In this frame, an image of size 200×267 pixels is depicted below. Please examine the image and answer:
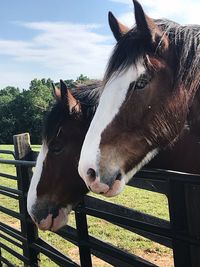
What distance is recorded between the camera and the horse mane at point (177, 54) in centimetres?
242

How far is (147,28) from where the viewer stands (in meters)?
2.44

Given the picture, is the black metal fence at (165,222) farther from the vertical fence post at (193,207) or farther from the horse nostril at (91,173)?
the horse nostril at (91,173)

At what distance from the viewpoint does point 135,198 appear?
9.54 meters

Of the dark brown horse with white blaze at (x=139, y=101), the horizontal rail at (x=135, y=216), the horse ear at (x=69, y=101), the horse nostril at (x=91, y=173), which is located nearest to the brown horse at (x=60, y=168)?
the horse ear at (x=69, y=101)

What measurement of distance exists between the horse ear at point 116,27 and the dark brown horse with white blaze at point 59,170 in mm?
797

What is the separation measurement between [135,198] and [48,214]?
21.5ft

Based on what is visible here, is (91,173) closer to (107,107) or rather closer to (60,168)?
(107,107)

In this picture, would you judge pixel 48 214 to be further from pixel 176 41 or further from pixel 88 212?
pixel 176 41

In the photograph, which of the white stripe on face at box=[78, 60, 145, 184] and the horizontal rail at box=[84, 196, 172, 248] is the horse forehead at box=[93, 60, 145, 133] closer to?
the white stripe on face at box=[78, 60, 145, 184]

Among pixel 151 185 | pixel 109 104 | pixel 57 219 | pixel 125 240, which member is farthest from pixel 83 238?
pixel 125 240

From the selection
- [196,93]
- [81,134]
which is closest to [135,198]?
[81,134]

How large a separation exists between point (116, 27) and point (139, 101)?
672 mm

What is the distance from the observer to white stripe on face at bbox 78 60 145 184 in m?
2.20

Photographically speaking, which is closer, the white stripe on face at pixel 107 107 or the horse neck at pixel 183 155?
the white stripe on face at pixel 107 107
